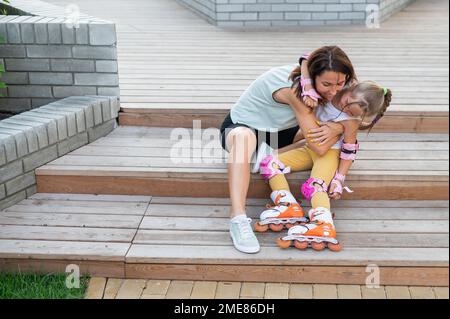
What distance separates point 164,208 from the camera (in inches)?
113

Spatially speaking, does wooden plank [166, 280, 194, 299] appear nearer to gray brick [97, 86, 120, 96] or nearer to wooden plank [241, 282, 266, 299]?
wooden plank [241, 282, 266, 299]

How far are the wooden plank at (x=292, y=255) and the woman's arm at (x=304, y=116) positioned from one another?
1.60ft

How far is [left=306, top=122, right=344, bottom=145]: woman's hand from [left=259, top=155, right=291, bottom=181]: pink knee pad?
0.23m

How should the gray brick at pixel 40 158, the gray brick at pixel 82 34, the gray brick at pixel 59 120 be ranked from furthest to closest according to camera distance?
the gray brick at pixel 82 34 → the gray brick at pixel 59 120 → the gray brick at pixel 40 158

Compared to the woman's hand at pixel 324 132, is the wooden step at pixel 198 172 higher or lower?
lower

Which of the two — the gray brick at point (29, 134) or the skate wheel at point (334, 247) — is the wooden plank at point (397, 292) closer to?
the skate wheel at point (334, 247)

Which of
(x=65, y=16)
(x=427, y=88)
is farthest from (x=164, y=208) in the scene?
(x=427, y=88)

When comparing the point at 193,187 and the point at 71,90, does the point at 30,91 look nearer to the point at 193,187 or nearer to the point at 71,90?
the point at 71,90

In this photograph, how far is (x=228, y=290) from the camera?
95.0 inches

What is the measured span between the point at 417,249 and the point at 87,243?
1.44 meters

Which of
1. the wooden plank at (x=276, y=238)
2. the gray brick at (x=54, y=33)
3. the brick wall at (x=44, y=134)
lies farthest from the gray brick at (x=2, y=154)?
the gray brick at (x=54, y=33)

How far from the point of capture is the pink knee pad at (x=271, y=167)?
2.78 m

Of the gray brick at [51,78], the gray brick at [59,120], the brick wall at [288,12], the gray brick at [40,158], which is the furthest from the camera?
the brick wall at [288,12]
